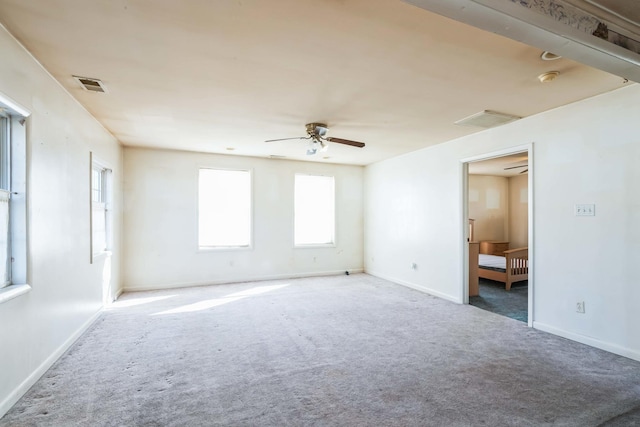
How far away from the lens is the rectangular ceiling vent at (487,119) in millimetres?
3547

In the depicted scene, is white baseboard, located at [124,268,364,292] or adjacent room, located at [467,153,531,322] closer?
white baseboard, located at [124,268,364,292]

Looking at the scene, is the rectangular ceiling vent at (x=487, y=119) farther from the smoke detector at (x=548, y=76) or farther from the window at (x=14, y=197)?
the window at (x=14, y=197)

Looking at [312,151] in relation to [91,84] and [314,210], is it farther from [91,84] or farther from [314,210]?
[314,210]

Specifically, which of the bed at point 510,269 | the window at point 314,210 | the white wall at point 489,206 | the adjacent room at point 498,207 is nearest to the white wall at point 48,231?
the window at point 314,210

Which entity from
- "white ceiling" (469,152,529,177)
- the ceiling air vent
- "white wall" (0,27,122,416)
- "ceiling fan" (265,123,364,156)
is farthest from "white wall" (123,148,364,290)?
"white ceiling" (469,152,529,177)

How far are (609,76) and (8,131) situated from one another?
4.70 meters

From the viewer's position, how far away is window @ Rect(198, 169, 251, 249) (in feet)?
19.3

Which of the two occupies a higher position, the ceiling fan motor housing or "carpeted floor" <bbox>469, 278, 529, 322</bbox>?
the ceiling fan motor housing

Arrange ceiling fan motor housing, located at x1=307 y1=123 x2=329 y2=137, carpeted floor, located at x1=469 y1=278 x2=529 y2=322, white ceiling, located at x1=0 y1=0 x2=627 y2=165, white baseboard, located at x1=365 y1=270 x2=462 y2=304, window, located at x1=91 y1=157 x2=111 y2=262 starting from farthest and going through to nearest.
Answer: white baseboard, located at x1=365 y1=270 x2=462 y2=304 < carpeted floor, located at x1=469 y1=278 x2=529 y2=322 < window, located at x1=91 y1=157 x2=111 y2=262 < ceiling fan motor housing, located at x1=307 y1=123 x2=329 y2=137 < white ceiling, located at x1=0 y1=0 x2=627 y2=165

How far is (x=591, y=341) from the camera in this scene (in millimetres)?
3090

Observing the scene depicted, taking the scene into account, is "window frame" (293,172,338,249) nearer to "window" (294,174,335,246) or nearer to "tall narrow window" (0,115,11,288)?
"window" (294,174,335,246)

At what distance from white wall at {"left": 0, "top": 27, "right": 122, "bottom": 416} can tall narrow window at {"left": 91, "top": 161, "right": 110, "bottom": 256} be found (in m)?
0.39

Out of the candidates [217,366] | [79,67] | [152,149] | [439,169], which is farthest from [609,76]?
[152,149]

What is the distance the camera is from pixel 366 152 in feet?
18.7
